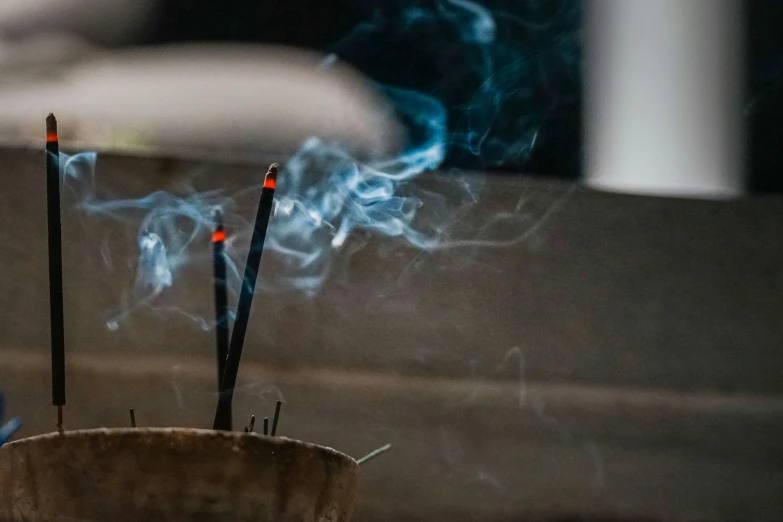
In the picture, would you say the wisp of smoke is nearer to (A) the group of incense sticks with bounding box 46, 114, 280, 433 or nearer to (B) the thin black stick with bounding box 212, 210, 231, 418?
(B) the thin black stick with bounding box 212, 210, 231, 418

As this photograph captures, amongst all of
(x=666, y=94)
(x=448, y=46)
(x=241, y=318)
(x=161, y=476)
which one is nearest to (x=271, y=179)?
(x=241, y=318)

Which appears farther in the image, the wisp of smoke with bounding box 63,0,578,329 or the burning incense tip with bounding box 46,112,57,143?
the wisp of smoke with bounding box 63,0,578,329

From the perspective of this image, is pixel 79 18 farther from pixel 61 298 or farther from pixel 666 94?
pixel 666 94

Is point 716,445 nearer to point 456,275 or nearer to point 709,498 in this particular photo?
point 709,498

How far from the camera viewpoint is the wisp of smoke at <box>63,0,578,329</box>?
1229 mm

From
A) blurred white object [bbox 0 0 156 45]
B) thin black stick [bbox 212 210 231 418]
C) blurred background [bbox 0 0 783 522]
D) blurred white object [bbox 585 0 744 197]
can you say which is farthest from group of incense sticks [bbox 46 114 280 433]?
blurred white object [bbox 585 0 744 197]

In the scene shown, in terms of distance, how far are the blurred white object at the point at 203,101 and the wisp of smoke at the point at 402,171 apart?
0.11ft

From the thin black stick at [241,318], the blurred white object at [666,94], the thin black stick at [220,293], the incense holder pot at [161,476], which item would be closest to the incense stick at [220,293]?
the thin black stick at [220,293]

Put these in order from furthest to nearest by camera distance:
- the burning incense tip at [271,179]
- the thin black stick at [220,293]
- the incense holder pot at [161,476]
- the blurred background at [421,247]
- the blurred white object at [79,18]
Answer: the blurred white object at [79,18] < the blurred background at [421,247] < the thin black stick at [220,293] < the burning incense tip at [271,179] < the incense holder pot at [161,476]

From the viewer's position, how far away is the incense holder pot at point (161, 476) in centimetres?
69

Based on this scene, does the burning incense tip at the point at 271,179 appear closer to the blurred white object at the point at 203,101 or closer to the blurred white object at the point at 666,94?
the blurred white object at the point at 203,101

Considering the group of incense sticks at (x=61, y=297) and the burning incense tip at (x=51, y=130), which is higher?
the burning incense tip at (x=51, y=130)

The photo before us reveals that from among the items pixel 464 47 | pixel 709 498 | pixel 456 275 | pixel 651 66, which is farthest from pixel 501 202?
pixel 709 498

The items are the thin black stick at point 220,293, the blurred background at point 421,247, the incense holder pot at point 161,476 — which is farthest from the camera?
the blurred background at point 421,247
